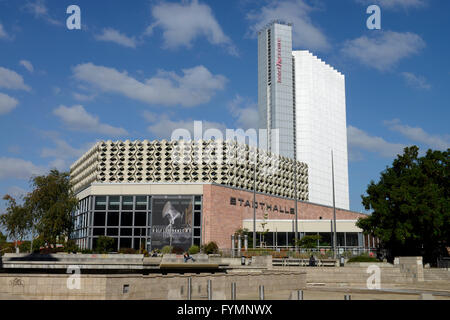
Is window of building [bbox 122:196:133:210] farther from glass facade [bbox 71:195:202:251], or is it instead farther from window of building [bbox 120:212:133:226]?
window of building [bbox 120:212:133:226]

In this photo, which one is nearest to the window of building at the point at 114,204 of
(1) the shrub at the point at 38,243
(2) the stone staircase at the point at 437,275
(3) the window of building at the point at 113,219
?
(3) the window of building at the point at 113,219

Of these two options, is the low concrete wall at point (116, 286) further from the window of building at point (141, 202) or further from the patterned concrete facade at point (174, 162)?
the patterned concrete facade at point (174, 162)

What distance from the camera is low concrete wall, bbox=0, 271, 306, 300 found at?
1764 centimetres

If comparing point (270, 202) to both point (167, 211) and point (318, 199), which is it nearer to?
point (167, 211)

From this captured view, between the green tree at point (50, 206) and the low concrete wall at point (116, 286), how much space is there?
177ft

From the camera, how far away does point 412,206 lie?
40.8 metres

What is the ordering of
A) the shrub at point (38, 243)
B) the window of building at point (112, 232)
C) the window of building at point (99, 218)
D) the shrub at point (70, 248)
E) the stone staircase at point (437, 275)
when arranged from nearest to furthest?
the stone staircase at point (437, 275)
the shrub at point (70, 248)
the window of building at point (112, 232)
the window of building at point (99, 218)
the shrub at point (38, 243)

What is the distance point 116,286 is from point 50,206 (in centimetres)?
5925

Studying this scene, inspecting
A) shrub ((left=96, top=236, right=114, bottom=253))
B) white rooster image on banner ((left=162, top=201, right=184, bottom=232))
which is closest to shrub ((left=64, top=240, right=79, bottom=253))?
shrub ((left=96, top=236, right=114, bottom=253))

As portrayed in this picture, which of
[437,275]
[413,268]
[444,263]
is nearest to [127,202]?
[444,263]

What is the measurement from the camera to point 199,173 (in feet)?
336

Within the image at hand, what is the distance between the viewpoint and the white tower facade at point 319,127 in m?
144

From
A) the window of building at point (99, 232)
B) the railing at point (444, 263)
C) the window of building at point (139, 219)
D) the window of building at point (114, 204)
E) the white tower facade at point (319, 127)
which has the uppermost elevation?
the white tower facade at point (319, 127)
